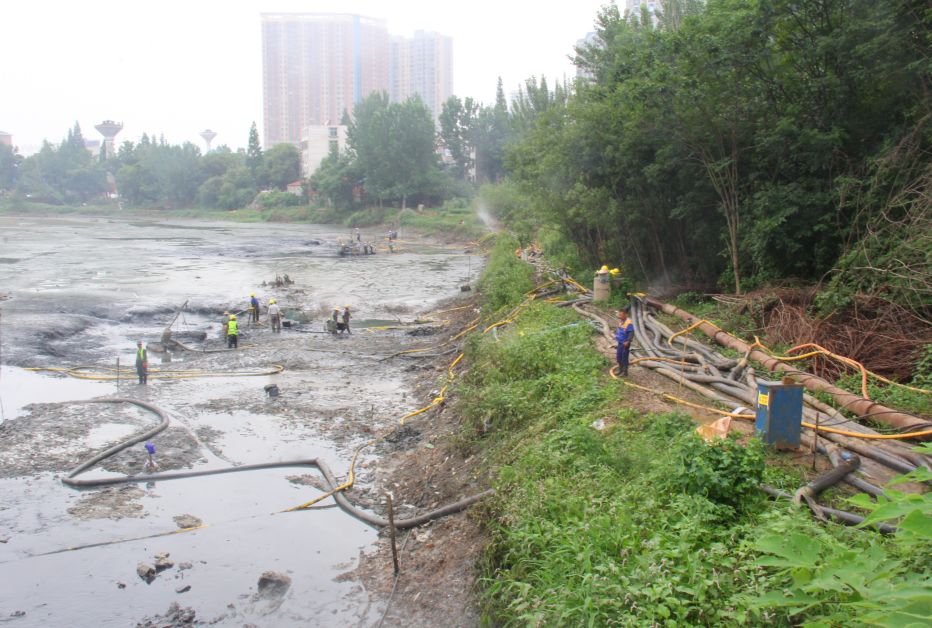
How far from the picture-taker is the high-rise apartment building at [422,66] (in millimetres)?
164375

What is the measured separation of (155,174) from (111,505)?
110586 mm

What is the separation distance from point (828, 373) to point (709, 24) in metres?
7.90

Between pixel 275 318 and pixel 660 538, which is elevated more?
pixel 660 538

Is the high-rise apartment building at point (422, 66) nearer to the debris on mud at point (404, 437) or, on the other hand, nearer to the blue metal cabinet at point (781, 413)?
the debris on mud at point (404, 437)

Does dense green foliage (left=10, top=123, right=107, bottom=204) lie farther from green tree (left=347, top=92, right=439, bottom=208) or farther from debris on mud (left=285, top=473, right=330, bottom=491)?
debris on mud (left=285, top=473, right=330, bottom=491)

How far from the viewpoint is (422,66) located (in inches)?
6521

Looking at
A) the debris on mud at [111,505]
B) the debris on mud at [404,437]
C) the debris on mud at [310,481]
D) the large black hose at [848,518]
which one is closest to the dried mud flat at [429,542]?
the debris on mud at [404,437]

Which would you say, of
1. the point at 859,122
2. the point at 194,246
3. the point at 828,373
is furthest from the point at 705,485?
the point at 194,246

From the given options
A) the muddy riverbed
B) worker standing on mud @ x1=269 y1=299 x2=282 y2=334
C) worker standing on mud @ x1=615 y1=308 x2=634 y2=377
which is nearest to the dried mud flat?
the muddy riverbed

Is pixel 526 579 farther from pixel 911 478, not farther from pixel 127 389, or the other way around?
pixel 127 389

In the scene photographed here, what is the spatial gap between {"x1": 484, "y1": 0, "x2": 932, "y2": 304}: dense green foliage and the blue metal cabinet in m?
A: 4.37

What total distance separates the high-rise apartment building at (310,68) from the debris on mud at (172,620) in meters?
153

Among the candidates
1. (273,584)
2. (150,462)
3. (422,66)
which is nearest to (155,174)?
(422,66)

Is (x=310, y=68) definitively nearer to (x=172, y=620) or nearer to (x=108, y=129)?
(x=108, y=129)
